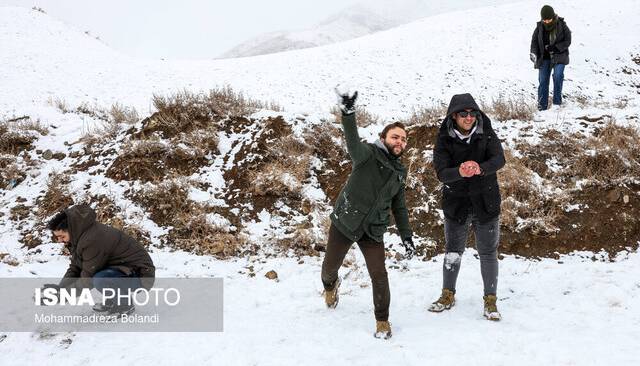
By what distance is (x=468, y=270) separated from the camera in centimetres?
515

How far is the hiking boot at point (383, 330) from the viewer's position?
381 cm

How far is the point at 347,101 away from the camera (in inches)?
123

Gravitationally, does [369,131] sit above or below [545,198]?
above

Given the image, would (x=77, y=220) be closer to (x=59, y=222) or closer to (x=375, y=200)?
(x=59, y=222)

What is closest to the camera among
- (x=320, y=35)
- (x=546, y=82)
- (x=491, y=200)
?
(x=491, y=200)

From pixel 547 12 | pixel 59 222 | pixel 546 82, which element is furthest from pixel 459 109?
pixel 546 82

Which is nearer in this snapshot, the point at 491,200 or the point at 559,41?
the point at 491,200

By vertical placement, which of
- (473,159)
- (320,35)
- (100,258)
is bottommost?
(100,258)

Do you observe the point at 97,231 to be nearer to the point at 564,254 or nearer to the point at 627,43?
the point at 564,254

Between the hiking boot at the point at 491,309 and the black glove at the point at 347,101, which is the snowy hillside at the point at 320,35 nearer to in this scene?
the hiking boot at the point at 491,309

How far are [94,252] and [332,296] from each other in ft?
7.61

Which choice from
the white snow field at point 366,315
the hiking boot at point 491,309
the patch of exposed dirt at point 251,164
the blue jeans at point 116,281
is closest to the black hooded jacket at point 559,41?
the white snow field at point 366,315

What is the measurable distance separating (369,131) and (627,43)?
15.4 meters

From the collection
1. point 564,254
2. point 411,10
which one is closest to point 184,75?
point 564,254
